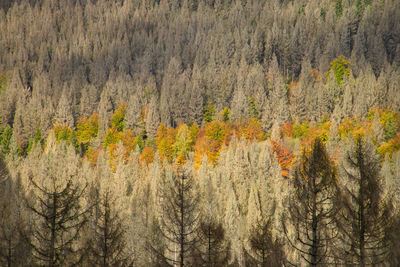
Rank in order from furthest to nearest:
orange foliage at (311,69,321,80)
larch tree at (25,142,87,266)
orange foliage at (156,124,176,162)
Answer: orange foliage at (311,69,321,80)
orange foliage at (156,124,176,162)
larch tree at (25,142,87,266)

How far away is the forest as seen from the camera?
21.1 meters

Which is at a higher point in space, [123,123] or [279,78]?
[279,78]

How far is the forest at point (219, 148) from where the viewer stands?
21.1 metres

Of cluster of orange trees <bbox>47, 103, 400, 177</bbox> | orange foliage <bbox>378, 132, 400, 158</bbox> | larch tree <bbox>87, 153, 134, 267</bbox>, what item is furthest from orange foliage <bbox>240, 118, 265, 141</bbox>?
larch tree <bbox>87, 153, 134, 267</bbox>

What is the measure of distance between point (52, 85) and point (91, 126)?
6128cm

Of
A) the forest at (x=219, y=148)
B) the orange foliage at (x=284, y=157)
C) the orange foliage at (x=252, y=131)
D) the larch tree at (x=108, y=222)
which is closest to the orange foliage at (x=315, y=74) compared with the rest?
the forest at (x=219, y=148)

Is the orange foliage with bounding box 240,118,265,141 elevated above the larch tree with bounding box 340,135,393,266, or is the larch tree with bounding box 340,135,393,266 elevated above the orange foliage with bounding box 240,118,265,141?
the orange foliage with bounding box 240,118,265,141

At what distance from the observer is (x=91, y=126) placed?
129250 mm

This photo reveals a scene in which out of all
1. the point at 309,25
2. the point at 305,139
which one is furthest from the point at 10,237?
the point at 309,25

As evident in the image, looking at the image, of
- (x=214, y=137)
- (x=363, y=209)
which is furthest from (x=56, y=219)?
(x=214, y=137)

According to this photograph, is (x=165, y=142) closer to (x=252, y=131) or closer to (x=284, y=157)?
(x=252, y=131)

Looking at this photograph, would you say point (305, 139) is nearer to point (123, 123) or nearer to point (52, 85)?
point (123, 123)

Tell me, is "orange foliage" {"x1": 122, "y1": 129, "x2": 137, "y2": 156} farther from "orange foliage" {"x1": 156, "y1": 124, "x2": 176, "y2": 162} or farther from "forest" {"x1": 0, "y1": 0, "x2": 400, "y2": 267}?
"orange foliage" {"x1": 156, "y1": 124, "x2": 176, "y2": 162}

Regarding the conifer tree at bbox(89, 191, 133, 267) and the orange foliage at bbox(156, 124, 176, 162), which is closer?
the conifer tree at bbox(89, 191, 133, 267)
